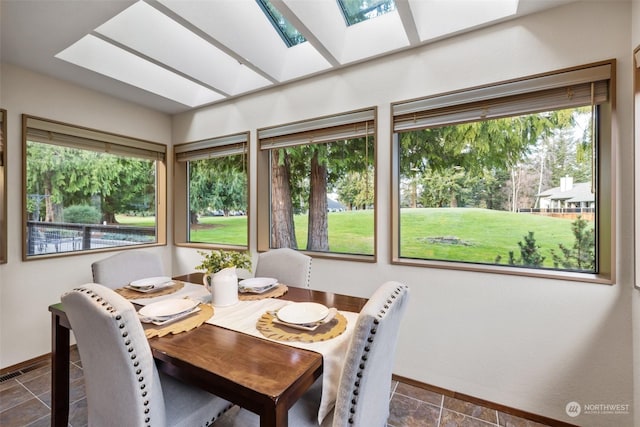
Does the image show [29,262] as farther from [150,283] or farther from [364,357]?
[364,357]

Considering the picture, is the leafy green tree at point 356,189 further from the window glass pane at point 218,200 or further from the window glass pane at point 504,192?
the window glass pane at point 218,200

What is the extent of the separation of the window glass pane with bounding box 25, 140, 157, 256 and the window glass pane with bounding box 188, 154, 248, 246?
47 cm

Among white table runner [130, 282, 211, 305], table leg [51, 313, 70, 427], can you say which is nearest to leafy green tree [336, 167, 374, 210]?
white table runner [130, 282, 211, 305]

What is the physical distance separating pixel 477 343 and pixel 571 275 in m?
0.72

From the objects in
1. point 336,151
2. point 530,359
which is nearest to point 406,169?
point 336,151

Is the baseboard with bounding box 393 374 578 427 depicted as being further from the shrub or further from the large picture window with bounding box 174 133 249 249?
the shrub

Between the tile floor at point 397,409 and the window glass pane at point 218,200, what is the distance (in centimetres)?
174

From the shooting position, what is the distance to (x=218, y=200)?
3.43 meters

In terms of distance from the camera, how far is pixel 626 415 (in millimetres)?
1585

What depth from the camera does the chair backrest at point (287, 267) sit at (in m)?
2.12

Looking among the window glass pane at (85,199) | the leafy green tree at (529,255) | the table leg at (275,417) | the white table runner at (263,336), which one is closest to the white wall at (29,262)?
the window glass pane at (85,199)

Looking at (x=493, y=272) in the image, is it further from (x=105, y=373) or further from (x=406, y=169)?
(x=105, y=373)

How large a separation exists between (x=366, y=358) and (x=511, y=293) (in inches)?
56.9

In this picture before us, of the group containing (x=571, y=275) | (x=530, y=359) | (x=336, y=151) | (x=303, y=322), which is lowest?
(x=530, y=359)
